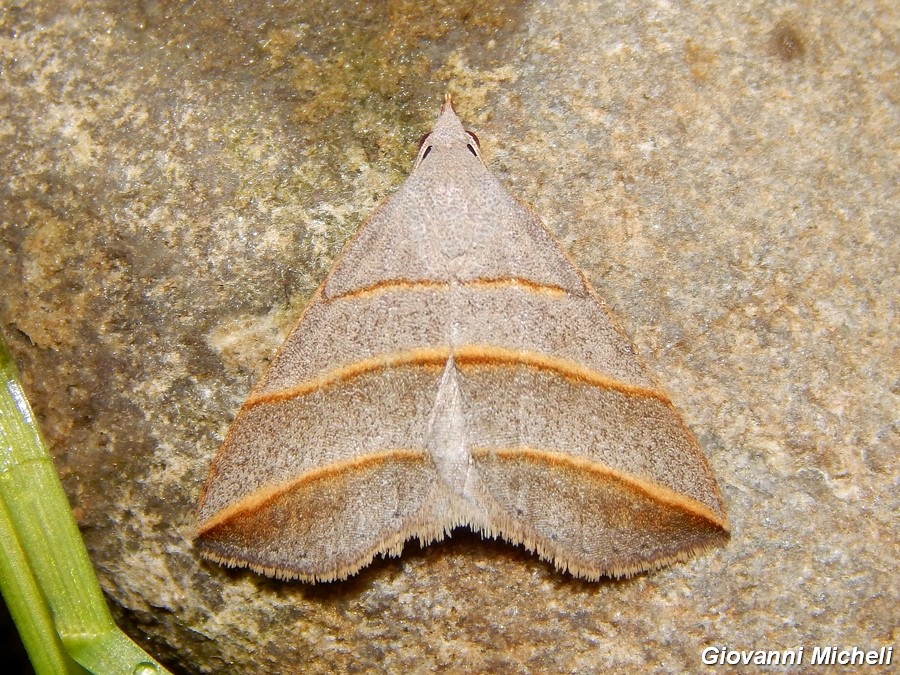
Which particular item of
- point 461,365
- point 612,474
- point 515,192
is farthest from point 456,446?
point 515,192

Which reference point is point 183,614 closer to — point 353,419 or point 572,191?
point 353,419

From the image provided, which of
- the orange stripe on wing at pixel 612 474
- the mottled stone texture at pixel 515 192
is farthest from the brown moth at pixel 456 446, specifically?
the mottled stone texture at pixel 515 192

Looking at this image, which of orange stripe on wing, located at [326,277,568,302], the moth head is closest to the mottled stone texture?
the moth head

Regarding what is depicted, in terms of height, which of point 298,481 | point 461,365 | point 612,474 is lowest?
point 298,481

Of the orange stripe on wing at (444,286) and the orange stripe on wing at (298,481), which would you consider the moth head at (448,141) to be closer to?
the orange stripe on wing at (444,286)

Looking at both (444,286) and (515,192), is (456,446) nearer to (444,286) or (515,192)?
(444,286)

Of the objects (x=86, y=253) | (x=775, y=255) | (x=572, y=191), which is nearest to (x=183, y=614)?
(x=86, y=253)
